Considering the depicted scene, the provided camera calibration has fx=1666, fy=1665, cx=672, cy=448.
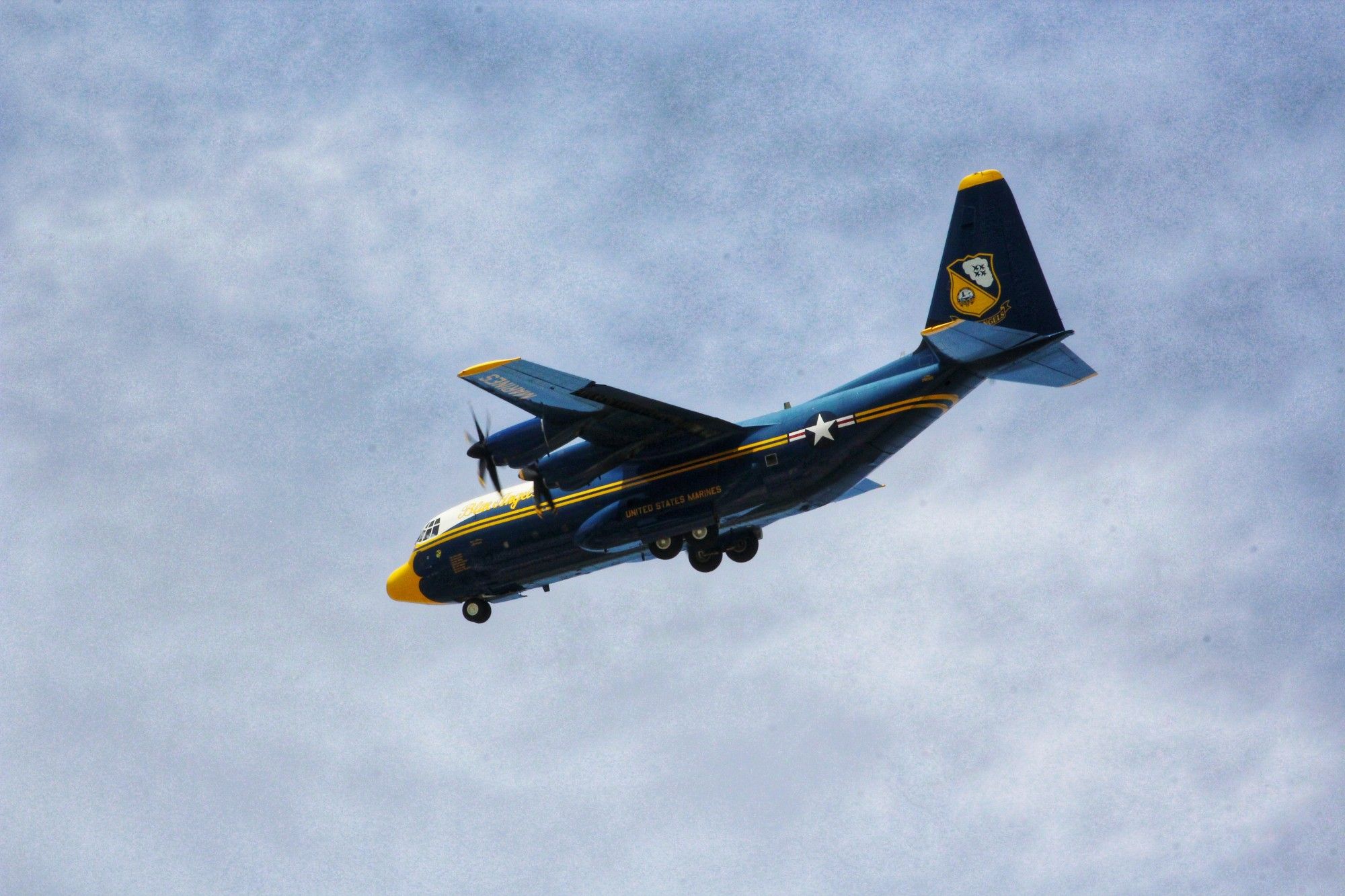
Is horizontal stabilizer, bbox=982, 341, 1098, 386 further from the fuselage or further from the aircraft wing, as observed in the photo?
the aircraft wing

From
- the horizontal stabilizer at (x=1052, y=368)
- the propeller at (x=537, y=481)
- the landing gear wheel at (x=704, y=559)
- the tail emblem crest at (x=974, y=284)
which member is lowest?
the landing gear wheel at (x=704, y=559)

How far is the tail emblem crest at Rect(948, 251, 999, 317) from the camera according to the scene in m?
45.9

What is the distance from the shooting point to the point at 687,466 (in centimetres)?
4712

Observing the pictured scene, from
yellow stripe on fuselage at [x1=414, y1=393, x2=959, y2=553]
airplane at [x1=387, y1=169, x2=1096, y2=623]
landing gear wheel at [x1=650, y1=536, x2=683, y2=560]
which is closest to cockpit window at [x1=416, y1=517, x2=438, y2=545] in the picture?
yellow stripe on fuselage at [x1=414, y1=393, x2=959, y2=553]

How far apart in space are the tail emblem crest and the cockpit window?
58.3 ft

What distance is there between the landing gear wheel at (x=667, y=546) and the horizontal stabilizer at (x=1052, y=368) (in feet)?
33.9

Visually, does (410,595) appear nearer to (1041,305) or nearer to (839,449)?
(839,449)

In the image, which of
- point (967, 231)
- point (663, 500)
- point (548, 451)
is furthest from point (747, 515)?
point (967, 231)

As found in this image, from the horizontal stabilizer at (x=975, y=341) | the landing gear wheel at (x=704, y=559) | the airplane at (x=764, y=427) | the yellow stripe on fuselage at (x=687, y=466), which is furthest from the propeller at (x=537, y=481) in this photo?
the horizontal stabilizer at (x=975, y=341)

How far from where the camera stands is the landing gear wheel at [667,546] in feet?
161

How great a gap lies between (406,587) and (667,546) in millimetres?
9661

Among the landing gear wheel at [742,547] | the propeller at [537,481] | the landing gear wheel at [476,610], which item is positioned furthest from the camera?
the landing gear wheel at [476,610]

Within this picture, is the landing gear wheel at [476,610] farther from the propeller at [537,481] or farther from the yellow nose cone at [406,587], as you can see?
the propeller at [537,481]

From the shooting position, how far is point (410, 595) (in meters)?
53.6
